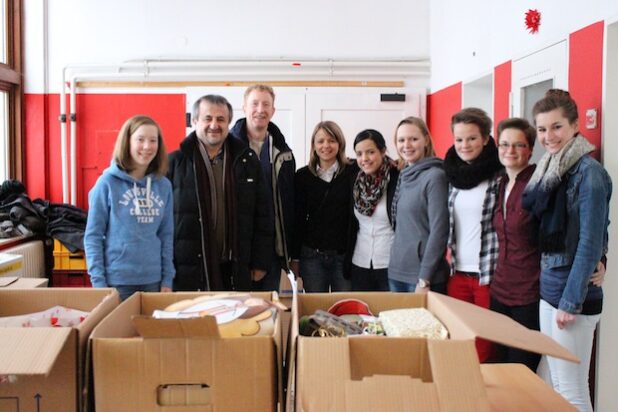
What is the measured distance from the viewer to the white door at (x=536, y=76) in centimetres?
267

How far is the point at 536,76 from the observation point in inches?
115

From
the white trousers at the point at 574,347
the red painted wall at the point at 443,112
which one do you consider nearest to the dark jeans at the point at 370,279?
the white trousers at the point at 574,347

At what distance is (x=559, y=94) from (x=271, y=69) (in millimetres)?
3128

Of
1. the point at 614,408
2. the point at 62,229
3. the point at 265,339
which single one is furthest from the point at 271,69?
the point at 265,339

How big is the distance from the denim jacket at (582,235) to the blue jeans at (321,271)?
3.60 ft

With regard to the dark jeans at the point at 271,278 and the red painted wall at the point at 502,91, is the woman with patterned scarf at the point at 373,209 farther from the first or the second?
the red painted wall at the point at 502,91

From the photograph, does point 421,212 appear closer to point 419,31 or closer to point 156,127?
point 156,127

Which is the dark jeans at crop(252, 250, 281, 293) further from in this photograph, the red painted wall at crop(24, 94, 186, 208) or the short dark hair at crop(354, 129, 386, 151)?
the red painted wall at crop(24, 94, 186, 208)

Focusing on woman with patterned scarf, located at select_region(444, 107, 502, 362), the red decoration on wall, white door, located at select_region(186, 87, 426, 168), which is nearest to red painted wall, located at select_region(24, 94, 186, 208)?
white door, located at select_region(186, 87, 426, 168)

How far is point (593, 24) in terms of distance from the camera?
2.38m

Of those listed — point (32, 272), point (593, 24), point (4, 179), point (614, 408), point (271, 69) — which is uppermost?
point (271, 69)

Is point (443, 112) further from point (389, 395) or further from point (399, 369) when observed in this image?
point (389, 395)

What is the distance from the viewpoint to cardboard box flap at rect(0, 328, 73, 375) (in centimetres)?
96

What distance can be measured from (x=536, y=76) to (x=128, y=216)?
217 cm
